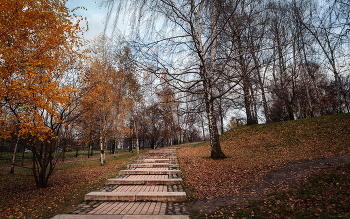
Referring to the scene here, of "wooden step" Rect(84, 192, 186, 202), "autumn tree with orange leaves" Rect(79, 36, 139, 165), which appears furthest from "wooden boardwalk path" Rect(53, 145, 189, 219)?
"autumn tree with orange leaves" Rect(79, 36, 139, 165)

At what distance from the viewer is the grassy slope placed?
5664 millimetres

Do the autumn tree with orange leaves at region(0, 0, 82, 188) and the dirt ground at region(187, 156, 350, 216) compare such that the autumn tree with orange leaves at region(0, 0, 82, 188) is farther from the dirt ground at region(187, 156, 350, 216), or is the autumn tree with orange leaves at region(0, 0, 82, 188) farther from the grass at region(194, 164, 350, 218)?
the grass at region(194, 164, 350, 218)

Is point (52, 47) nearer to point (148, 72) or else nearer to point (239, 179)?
point (148, 72)

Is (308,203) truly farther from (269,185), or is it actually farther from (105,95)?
(105,95)

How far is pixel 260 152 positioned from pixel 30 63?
11.3 metres

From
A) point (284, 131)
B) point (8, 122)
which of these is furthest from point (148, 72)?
point (284, 131)

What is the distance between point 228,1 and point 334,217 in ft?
18.5

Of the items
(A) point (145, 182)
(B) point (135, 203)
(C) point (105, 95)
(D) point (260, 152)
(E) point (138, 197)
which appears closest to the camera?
(B) point (135, 203)

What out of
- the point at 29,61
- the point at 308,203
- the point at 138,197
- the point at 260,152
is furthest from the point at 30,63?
the point at 260,152

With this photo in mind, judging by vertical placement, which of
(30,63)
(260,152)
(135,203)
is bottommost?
(135,203)

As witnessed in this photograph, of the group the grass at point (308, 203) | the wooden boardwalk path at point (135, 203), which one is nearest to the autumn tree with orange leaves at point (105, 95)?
the wooden boardwalk path at point (135, 203)

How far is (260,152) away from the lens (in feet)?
32.5

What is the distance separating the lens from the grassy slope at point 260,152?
18.6 feet

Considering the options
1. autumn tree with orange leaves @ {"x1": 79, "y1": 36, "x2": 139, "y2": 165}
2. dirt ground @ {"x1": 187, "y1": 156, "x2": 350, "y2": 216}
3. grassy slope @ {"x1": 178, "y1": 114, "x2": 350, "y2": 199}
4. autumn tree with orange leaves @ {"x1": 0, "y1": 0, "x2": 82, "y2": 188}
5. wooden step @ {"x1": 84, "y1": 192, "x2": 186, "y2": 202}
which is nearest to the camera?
dirt ground @ {"x1": 187, "y1": 156, "x2": 350, "y2": 216}
